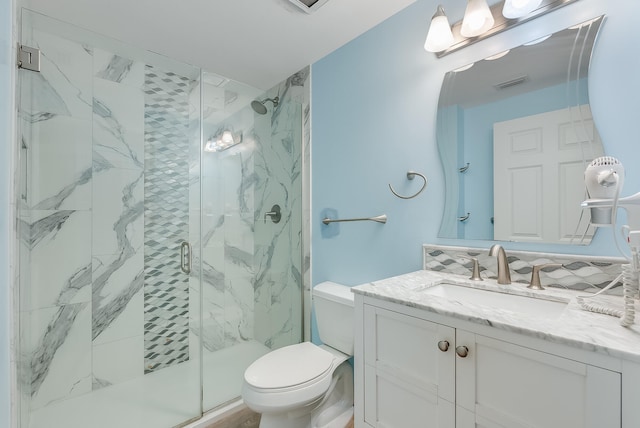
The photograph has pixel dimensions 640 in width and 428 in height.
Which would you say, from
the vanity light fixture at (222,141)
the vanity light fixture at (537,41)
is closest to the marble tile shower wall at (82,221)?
the vanity light fixture at (222,141)

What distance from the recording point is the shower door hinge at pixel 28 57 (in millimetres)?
1069

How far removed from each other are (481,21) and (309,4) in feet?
2.79

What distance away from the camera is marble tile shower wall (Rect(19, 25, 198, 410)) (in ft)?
5.43

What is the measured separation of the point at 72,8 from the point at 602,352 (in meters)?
2.48

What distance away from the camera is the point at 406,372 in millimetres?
959

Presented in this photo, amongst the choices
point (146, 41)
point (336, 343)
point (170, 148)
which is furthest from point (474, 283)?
point (146, 41)

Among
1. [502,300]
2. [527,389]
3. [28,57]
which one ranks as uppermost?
[28,57]

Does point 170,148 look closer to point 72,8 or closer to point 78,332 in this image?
point 72,8

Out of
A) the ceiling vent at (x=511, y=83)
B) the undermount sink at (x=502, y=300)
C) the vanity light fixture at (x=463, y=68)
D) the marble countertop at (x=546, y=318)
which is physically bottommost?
the undermount sink at (x=502, y=300)

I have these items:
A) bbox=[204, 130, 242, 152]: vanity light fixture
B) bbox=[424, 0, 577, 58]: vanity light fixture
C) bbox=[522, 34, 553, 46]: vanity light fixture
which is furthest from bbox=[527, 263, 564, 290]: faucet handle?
bbox=[204, 130, 242, 152]: vanity light fixture

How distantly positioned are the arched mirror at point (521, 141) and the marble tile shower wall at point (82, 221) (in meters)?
2.02

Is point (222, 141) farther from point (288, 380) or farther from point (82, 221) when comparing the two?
point (288, 380)

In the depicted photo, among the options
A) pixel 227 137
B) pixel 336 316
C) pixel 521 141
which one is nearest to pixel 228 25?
pixel 227 137

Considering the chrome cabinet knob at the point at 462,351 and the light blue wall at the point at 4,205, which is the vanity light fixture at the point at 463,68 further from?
the light blue wall at the point at 4,205
